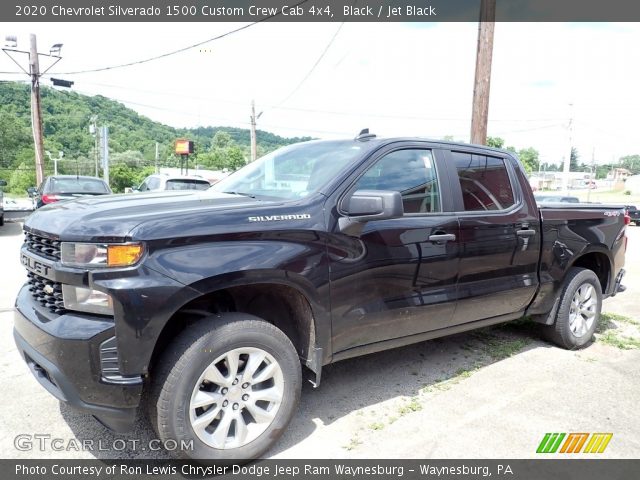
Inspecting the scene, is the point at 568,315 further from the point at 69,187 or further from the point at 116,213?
the point at 69,187

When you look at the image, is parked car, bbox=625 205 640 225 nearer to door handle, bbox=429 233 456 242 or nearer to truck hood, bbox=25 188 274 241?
door handle, bbox=429 233 456 242

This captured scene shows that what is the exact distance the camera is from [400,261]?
3266 mm

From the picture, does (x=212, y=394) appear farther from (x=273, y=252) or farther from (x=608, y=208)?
(x=608, y=208)

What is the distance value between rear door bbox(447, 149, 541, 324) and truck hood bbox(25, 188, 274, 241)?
1678 millimetres

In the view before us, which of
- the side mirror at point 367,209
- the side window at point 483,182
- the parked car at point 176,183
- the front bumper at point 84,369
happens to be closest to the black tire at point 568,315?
the side window at point 483,182

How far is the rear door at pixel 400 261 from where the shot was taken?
3.04m

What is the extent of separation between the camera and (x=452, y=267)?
11.7ft

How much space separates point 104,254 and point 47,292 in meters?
0.55

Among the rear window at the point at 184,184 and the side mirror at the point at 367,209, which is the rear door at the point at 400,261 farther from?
the rear window at the point at 184,184

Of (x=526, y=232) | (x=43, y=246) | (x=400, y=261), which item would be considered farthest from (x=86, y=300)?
(x=526, y=232)

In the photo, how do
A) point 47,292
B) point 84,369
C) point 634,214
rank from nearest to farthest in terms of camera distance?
point 84,369
point 47,292
point 634,214

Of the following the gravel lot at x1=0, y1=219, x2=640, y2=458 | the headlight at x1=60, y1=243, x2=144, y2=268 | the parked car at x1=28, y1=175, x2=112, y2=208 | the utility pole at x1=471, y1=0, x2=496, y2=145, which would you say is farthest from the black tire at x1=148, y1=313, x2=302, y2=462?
the parked car at x1=28, y1=175, x2=112, y2=208

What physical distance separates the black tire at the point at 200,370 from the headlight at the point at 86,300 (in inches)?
16.4

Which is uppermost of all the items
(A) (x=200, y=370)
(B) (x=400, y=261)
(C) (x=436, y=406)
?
(B) (x=400, y=261)
